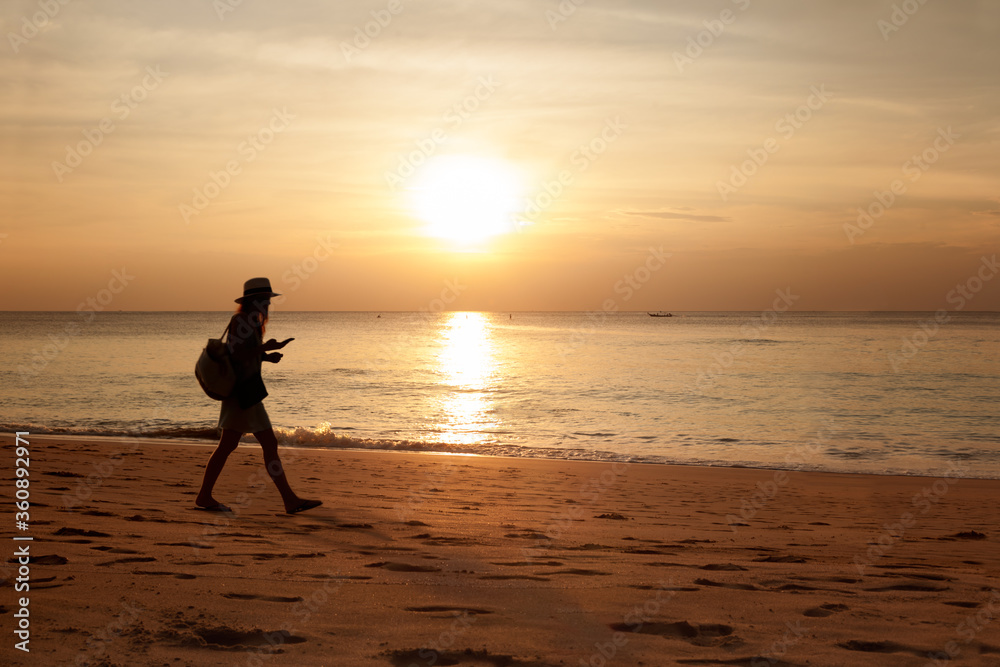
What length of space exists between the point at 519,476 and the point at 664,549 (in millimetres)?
5713

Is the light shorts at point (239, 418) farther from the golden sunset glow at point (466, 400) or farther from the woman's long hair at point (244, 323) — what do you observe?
the golden sunset glow at point (466, 400)

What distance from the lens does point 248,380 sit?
625 centimetres

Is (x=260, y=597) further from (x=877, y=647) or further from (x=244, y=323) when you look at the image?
(x=877, y=647)

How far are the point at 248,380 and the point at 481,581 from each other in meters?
→ 3.09

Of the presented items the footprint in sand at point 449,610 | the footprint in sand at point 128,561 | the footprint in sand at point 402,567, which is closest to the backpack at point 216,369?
the footprint in sand at point 128,561

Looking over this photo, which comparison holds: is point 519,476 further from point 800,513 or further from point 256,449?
point 256,449

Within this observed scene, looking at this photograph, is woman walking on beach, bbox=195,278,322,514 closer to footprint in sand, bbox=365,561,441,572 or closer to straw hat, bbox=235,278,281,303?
straw hat, bbox=235,278,281,303

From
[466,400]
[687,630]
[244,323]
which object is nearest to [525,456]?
[244,323]

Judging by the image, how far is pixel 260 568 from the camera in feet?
14.7

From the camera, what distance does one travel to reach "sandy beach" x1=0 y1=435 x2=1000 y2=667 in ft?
10.7

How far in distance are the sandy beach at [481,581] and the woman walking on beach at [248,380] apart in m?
0.53

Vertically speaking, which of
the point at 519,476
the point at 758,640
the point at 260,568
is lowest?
the point at 260,568

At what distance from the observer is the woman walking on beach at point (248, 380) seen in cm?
612

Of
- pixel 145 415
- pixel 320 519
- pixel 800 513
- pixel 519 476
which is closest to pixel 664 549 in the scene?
pixel 320 519
